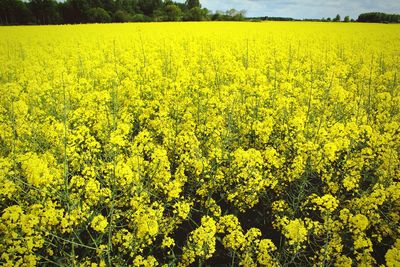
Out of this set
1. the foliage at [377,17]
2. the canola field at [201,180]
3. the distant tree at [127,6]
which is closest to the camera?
the canola field at [201,180]

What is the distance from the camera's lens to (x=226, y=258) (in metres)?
3.47

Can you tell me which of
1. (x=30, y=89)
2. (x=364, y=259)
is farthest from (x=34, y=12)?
(x=364, y=259)

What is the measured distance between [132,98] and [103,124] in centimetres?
137

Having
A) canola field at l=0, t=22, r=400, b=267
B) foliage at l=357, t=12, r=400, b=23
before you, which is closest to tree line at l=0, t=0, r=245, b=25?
foliage at l=357, t=12, r=400, b=23

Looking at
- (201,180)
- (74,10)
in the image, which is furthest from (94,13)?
(201,180)

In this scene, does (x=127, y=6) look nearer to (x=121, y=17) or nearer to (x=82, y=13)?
(x=82, y=13)

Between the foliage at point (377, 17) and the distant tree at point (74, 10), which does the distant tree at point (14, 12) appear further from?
the foliage at point (377, 17)

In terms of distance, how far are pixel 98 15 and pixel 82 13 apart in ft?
13.5

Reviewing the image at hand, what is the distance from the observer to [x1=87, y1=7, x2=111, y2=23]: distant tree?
3888 cm

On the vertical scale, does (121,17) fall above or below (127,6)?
below

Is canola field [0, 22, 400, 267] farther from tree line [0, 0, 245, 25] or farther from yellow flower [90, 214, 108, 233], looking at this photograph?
tree line [0, 0, 245, 25]

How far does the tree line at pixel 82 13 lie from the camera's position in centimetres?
3975

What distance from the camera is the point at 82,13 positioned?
4172 centimetres


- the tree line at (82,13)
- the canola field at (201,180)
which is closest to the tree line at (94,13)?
the tree line at (82,13)
